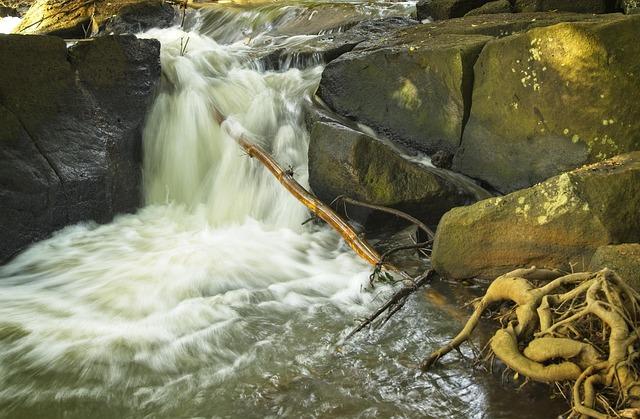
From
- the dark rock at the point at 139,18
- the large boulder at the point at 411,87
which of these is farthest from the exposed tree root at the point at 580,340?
the dark rock at the point at 139,18

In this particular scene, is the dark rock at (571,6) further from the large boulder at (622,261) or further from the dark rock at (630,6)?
the large boulder at (622,261)

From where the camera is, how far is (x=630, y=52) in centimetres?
520

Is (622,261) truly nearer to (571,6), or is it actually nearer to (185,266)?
(185,266)

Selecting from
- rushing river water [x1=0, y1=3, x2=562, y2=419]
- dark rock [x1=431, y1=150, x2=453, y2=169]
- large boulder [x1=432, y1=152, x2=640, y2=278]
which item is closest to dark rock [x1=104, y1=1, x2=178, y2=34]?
rushing river water [x1=0, y1=3, x2=562, y2=419]

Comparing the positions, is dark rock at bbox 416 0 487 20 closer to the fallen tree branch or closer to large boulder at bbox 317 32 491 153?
large boulder at bbox 317 32 491 153

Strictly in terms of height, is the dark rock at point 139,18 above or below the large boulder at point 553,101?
above

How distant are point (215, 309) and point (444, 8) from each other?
7.93 m

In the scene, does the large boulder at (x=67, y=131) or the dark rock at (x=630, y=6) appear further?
the dark rock at (x=630, y=6)

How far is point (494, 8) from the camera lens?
906cm

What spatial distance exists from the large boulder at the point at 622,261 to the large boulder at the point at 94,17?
37.6 feet

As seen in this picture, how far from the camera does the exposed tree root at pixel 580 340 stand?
277 centimetres

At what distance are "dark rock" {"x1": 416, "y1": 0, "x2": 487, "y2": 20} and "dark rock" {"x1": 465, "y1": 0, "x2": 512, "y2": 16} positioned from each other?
0.63m

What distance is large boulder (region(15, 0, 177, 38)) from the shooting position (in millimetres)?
12258

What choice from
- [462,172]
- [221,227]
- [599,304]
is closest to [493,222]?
[599,304]
